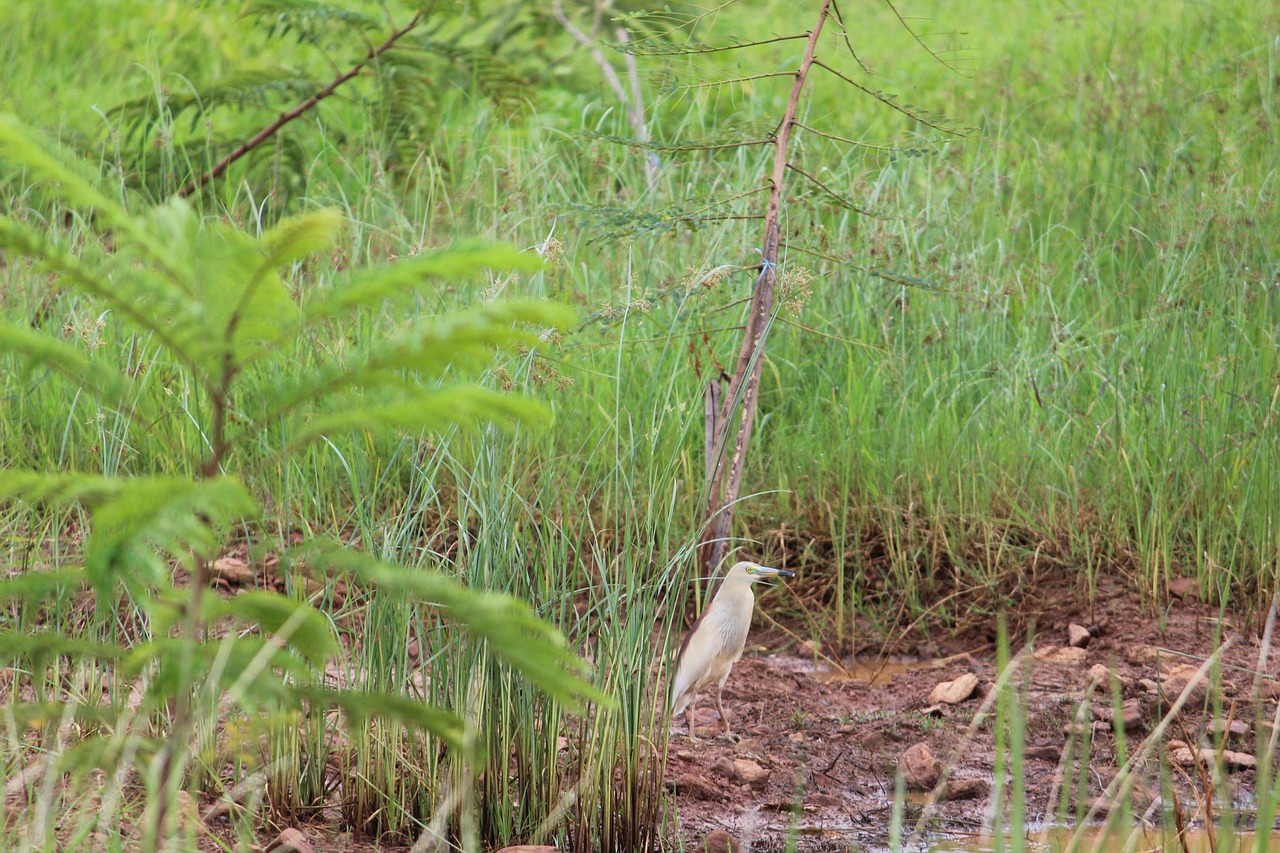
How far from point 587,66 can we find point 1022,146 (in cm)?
338

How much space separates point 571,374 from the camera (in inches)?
184

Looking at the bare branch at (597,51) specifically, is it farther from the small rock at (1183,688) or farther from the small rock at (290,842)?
the small rock at (290,842)

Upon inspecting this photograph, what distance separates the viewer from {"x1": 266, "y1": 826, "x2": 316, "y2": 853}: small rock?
8.59 feet

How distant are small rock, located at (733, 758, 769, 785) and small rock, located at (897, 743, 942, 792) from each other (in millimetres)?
374

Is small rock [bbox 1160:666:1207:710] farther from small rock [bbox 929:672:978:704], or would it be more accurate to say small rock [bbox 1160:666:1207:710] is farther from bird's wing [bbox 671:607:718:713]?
bird's wing [bbox 671:607:718:713]

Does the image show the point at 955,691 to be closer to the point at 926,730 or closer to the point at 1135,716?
the point at 926,730

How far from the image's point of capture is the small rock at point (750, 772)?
3418mm

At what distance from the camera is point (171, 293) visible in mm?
1688

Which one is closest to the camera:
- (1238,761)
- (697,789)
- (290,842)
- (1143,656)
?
(290,842)

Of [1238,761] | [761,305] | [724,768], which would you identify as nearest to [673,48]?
[761,305]

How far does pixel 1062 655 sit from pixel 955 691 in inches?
21.9

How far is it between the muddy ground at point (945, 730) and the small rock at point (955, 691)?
23 millimetres

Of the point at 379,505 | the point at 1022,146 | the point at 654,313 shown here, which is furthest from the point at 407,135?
the point at 1022,146

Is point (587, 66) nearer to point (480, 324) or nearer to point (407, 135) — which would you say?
point (407, 135)
